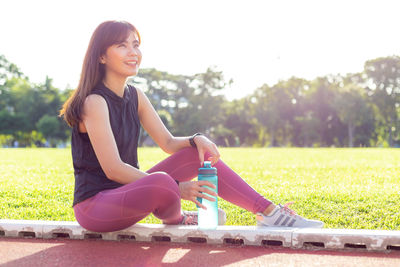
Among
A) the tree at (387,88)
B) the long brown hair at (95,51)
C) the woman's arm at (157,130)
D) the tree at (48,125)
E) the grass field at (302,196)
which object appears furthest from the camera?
the tree at (387,88)

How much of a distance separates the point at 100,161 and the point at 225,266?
1142 mm

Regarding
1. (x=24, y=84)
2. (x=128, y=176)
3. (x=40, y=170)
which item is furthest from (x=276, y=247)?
(x=24, y=84)

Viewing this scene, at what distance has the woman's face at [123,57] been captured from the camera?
360cm

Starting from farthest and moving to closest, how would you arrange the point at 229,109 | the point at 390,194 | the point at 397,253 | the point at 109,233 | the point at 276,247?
the point at 229,109
the point at 390,194
the point at 109,233
the point at 276,247
the point at 397,253

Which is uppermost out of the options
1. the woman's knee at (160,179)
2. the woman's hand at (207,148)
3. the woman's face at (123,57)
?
the woman's face at (123,57)

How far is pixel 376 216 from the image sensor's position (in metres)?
5.07

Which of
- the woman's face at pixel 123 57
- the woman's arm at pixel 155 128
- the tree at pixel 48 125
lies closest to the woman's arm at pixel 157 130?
the woman's arm at pixel 155 128

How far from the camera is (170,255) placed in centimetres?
332

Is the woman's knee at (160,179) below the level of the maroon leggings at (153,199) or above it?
above

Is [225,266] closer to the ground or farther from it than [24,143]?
farther from it

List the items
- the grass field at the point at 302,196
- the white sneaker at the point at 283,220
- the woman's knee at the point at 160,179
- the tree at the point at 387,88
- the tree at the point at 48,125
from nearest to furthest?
the woman's knee at the point at 160,179, the white sneaker at the point at 283,220, the grass field at the point at 302,196, the tree at the point at 48,125, the tree at the point at 387,88

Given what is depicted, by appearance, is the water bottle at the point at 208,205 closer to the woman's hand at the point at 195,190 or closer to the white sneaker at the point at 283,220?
the woman's hand at the point at 195,190

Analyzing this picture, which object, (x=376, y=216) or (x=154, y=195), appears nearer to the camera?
(x=154, y=195)

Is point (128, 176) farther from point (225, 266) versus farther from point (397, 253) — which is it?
point (397, 253)
